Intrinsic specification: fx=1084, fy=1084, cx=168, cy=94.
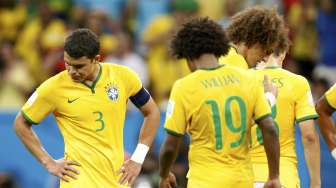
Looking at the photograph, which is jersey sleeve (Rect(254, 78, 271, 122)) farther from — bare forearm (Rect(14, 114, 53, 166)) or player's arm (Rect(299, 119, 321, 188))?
bare forearm (Rect(14, 114, 53, 166))

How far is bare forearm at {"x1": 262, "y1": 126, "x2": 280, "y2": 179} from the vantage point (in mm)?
8320

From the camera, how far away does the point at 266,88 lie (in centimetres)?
886

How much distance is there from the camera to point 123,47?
54.0 feet

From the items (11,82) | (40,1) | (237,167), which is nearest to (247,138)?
(237,167)

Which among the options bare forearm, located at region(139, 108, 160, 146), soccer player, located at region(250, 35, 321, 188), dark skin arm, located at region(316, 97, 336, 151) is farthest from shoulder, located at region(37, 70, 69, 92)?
dark skin arm, located at region(316, 97, 336, 151)

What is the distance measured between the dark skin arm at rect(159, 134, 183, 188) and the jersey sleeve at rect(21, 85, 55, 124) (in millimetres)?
1416

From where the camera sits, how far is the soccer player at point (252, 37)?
30.4 feet

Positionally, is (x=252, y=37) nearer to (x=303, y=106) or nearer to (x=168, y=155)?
(x=303, y=106)

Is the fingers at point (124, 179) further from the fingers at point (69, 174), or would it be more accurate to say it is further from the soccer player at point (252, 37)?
the soccer player at point (252, 37)

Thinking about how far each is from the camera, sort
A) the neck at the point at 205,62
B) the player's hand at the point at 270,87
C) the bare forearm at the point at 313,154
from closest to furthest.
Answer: the neck at the point at 205,62, the player's hand at the point at 270,87, the bare forearm at the point at 313,154

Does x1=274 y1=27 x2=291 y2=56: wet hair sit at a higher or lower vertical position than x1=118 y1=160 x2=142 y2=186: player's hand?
higher

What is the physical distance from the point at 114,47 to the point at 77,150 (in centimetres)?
727

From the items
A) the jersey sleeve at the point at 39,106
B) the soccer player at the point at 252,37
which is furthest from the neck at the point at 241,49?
the jersey sleeve at the point at 39,106

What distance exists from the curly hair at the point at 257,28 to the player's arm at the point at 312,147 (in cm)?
74
